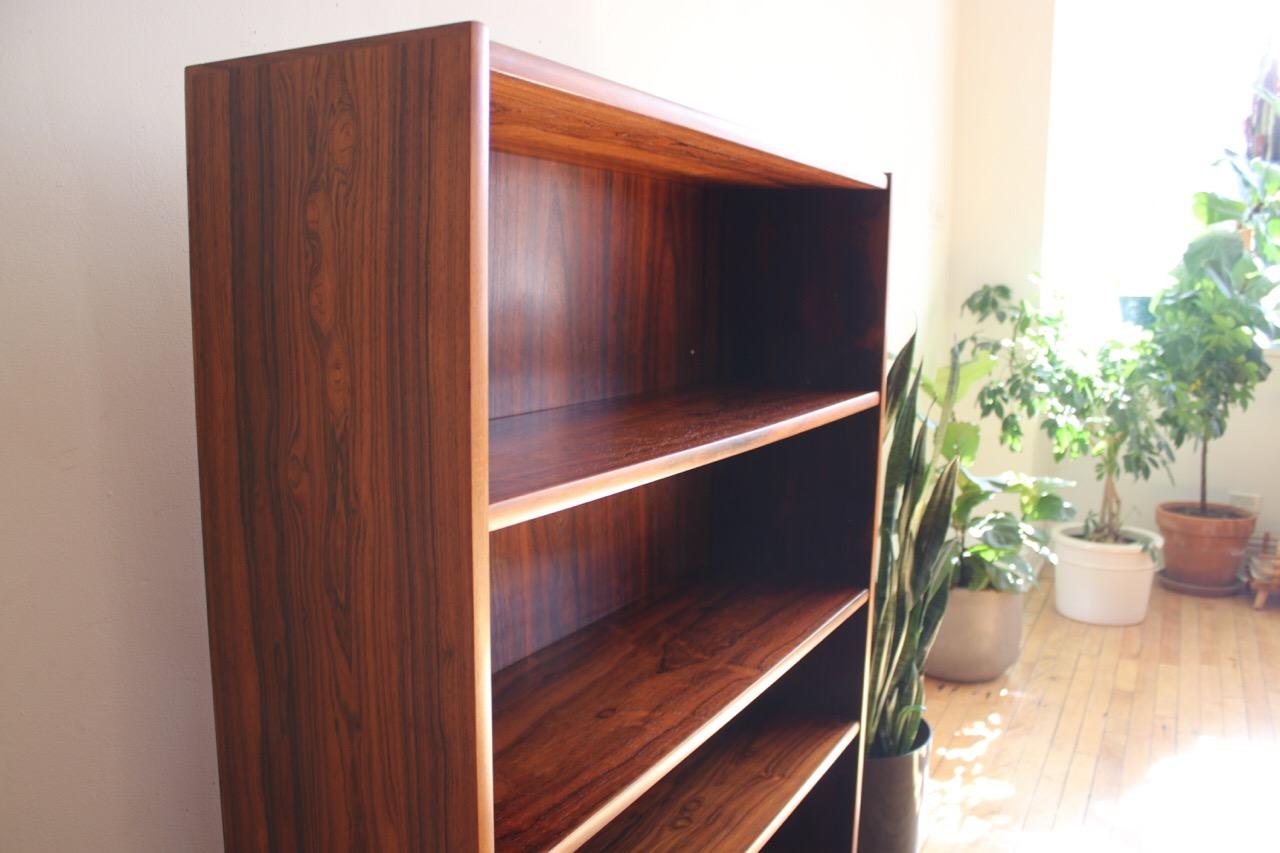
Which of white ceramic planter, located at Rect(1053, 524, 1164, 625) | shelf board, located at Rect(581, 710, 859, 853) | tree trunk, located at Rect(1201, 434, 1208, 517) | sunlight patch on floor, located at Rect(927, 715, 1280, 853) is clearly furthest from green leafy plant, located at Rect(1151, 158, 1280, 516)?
shelf board, located at Rect(581, 710, 859, 853)

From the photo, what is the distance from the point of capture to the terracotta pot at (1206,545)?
4008mm

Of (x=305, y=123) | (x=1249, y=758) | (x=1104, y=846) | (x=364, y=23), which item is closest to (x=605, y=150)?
(x=364, y=23)

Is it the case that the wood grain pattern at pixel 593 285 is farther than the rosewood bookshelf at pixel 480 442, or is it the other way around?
the wood grain pattern at pixel 593 285

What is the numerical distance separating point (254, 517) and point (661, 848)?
0.74 meters

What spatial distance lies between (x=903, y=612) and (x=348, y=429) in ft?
4.89

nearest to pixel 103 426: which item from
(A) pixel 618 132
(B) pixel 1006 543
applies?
(A) pixel 618 132

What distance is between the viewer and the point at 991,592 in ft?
10.3

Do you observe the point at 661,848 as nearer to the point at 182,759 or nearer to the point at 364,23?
the point at 182,759

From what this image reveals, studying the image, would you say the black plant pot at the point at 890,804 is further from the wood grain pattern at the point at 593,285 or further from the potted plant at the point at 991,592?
the potted plant at the point at 991,592

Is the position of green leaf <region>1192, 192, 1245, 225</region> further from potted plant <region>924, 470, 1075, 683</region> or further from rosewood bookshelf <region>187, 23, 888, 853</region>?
rosewood bookshelf <region>187, 23, 888, 853</region>

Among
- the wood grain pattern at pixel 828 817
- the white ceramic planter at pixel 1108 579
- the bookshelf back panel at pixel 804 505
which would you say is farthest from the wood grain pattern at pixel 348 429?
the white ceramic planter at pixel 1108 579

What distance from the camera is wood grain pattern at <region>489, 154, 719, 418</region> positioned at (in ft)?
4.21

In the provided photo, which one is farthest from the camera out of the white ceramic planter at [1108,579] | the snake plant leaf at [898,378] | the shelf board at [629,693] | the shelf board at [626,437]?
the white ceramic planter at [1108,579]

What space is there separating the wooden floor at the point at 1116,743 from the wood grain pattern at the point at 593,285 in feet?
4.51
